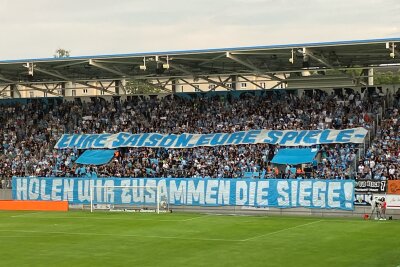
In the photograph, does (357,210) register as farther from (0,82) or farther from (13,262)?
(0,82)

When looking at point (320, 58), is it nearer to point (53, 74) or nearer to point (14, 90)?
point (53, 74)

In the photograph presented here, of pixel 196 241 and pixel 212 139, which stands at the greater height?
pixel 212 139

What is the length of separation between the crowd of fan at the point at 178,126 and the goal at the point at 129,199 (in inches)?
106

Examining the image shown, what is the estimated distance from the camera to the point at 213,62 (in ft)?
184

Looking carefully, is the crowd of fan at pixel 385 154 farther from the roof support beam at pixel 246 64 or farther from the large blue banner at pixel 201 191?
the roof support beam at pixel 246 64

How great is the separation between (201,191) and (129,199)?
525 centimetres

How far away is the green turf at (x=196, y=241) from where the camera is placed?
90.9 ft

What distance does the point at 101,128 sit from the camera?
60781mm

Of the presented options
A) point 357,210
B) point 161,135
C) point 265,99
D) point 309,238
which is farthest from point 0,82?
point 309,238

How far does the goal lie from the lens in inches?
1971

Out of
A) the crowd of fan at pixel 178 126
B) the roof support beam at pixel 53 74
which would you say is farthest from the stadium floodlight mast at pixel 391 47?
the roof support beam at pixel 53 74

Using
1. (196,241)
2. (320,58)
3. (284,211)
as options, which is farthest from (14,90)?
(196,241)

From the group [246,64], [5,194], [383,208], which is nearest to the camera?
[383,208]

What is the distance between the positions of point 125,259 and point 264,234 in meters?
9.46
